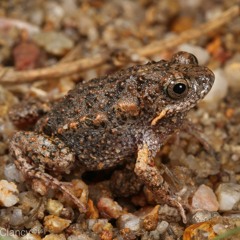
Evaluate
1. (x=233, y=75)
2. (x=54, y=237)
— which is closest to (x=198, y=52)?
(x=233, y=75)

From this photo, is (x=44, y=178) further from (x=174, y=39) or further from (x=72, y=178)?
(x=174, y=39)

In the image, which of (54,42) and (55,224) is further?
(54,42)

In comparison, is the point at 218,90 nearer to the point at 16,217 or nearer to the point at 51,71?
the point at 51,71

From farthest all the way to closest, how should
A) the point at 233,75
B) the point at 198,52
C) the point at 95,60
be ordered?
1. the point at 198,52
2. the point at 95,60
3. the point at 233,75

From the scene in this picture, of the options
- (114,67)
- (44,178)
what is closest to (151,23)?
(114,67)

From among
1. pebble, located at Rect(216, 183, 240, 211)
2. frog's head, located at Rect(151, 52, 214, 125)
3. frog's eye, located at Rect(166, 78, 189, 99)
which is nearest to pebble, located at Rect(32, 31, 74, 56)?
frog's head, located at Rect(151, 52, 214, 125)

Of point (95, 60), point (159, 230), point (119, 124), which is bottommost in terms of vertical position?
point (159, 230)

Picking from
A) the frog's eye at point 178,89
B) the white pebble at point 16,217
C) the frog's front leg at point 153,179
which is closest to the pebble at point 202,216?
the frog's front leg at point 153,179

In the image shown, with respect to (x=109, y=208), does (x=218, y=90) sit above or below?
above

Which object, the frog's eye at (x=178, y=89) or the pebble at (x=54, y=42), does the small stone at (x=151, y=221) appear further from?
the pebble at (x=54, y=42)
